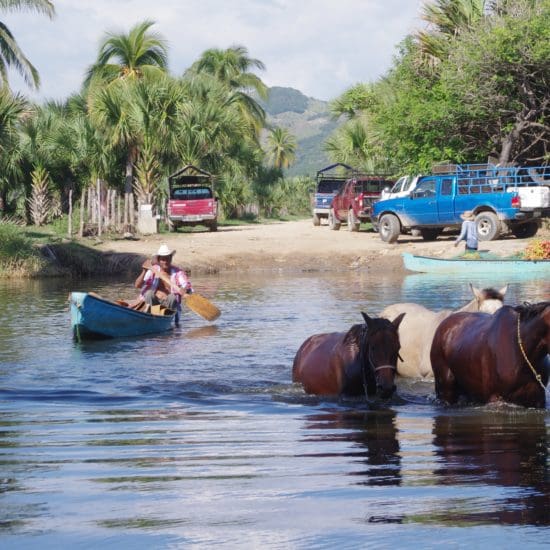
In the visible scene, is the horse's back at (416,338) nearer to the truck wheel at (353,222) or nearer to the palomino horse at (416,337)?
the palomino horse at (416,337)

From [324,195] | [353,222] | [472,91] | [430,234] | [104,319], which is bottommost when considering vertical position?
[104,319]

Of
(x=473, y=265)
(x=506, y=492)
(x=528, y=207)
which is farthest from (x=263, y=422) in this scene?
(x=528, y=207)

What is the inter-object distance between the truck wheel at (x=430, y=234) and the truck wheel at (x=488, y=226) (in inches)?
115

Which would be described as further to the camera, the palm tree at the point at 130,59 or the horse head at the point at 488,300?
the palm tree at the point at 130,59

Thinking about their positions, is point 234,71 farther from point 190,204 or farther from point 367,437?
point 367,437

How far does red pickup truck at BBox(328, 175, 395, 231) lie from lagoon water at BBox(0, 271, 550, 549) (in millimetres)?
25377

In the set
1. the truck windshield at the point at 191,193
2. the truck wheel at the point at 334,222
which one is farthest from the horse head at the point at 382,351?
the truck windshield at the point at 191,193

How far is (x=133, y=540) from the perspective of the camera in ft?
17.0

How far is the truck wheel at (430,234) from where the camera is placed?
36812 mm

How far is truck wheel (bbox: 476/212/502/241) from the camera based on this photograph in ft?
109

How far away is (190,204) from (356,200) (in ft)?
20.9

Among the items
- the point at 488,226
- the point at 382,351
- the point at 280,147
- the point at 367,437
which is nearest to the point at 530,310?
the point at 382,351

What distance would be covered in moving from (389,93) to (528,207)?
A: 10330 mm

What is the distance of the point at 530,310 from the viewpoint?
8859mm
